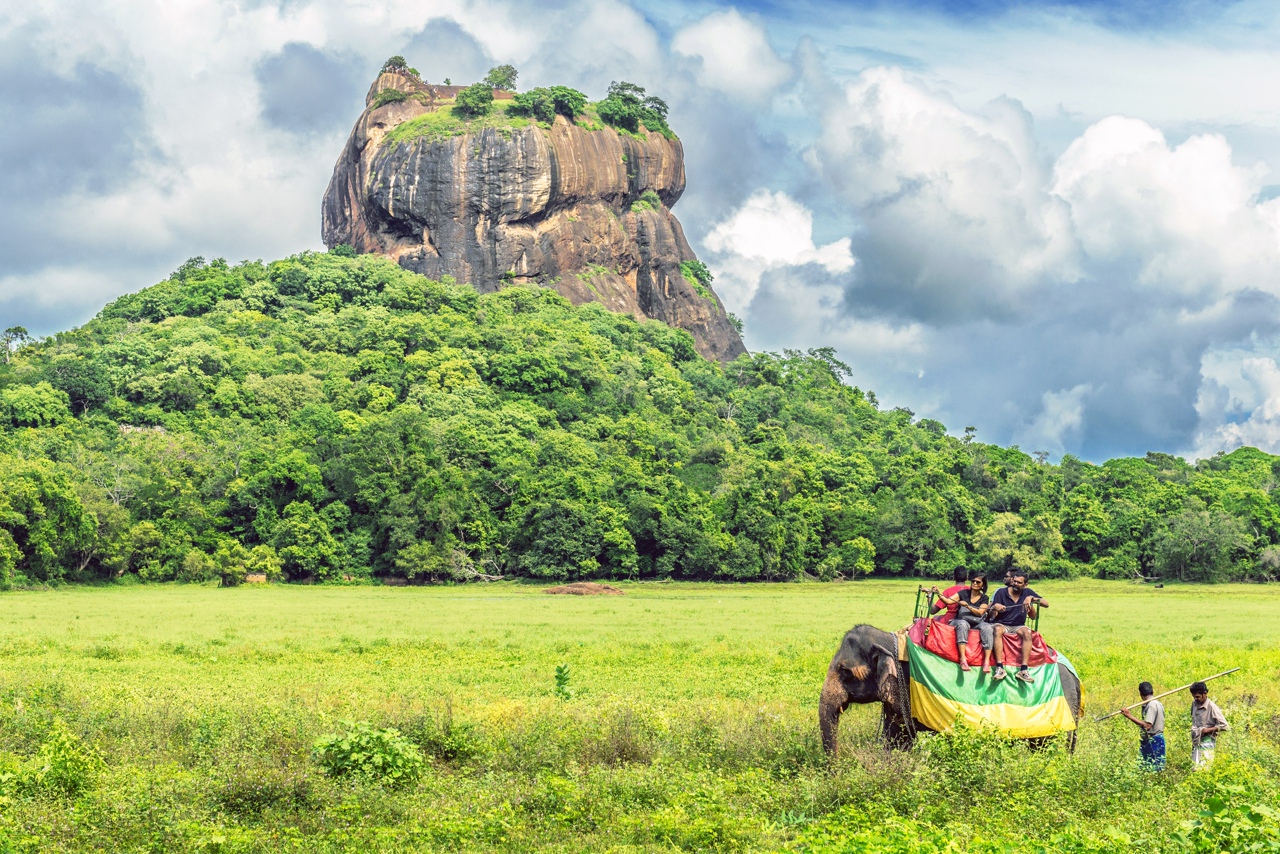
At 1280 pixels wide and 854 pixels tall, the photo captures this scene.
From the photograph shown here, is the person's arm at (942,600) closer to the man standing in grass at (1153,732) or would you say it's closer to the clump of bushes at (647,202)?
the man standing in grass at (1153,732)

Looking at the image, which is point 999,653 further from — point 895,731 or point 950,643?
point 895,731

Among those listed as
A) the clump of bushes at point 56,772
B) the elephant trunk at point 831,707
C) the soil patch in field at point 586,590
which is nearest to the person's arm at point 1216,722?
the elephant trunk at point 831,707

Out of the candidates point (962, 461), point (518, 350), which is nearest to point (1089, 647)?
point (962, 461)

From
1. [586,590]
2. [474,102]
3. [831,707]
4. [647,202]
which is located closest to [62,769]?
[831,707]

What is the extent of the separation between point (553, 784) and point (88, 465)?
56.1m

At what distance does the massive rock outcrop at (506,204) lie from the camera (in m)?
106

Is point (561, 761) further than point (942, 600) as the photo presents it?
No

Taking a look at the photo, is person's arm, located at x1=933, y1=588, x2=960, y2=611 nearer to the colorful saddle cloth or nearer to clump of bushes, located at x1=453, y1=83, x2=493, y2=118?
the colorful saddle cloth

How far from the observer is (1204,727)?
13.1m

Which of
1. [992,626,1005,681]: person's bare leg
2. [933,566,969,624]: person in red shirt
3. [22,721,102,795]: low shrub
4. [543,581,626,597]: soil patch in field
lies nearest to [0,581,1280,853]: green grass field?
[22,721,102,795]: low shrub

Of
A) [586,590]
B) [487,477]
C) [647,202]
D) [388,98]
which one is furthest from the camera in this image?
[647,202]

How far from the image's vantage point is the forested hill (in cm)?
5853

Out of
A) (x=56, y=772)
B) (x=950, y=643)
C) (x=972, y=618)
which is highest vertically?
(x=972, y=618)

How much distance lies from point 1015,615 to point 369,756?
313 inches
